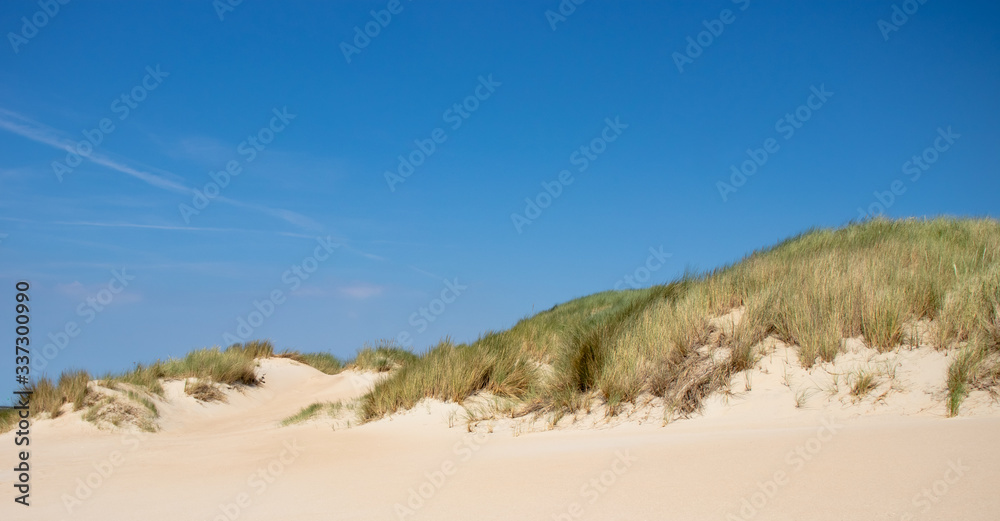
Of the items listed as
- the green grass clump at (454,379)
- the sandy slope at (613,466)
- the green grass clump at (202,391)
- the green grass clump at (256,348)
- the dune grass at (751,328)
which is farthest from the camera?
the green grass clump at (256,348)

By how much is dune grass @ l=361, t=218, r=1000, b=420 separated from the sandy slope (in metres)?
0.27

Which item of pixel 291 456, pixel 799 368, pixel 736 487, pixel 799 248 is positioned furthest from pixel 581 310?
pixel 736 487

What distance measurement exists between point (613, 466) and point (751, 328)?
3553 millimetres

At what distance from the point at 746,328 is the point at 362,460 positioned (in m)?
4.23

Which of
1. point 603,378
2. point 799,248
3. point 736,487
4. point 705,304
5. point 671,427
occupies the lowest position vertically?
point 736,487

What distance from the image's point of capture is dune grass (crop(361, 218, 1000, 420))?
6266 millimetres

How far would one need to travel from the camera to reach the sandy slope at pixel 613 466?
3205mm

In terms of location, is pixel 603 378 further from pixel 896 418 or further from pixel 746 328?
pixel 896 418

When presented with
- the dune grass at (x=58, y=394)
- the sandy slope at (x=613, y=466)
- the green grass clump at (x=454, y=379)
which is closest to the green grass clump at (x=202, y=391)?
the dune grass at (x=58, y=394)

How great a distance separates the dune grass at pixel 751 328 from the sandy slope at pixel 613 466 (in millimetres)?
273

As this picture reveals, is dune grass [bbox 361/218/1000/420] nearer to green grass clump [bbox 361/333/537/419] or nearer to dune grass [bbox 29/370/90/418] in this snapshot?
green grass clump [bbox 361/333/537/419]

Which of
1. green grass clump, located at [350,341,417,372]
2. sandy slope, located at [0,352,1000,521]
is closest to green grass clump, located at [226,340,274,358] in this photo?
green grass clump, located at [350,341,417,372]

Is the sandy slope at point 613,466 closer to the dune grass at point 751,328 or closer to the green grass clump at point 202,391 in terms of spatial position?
the dune grass at point 751,328

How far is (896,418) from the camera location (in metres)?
5.04
